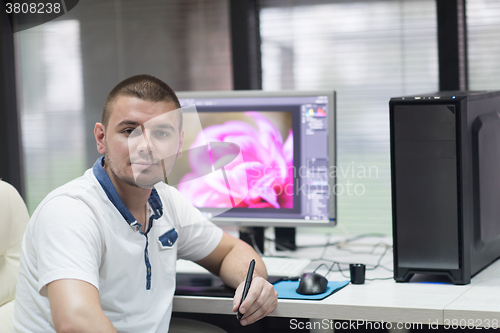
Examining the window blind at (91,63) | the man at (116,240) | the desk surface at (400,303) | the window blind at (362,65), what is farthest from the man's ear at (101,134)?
the window blind at (91,63)

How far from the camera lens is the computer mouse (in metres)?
1.26

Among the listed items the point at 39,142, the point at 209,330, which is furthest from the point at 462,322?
the point at 39,142

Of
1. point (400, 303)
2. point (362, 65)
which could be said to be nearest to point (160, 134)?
point (400, 303)

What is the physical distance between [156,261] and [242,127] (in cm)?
58

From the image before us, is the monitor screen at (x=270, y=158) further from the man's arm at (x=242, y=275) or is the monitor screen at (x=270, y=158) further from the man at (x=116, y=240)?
the man at (x=116, y=240)

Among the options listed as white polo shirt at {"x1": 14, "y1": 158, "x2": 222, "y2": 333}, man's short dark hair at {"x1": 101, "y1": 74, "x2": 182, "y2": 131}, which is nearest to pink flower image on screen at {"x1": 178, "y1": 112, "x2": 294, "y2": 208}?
white polo shirt at {"x1": 14, "y1": 158, "x2": 222, "y2": 333}

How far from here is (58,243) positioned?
997mm

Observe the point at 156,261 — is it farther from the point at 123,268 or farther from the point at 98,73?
the point at 98,73

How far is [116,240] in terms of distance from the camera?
1.13 meters

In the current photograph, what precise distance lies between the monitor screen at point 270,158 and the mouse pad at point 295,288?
292 millimetres

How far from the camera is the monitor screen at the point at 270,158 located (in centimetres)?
162

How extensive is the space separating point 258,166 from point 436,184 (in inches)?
22.1

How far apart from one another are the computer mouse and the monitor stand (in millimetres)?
524

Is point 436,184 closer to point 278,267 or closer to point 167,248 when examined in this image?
point 278,267
